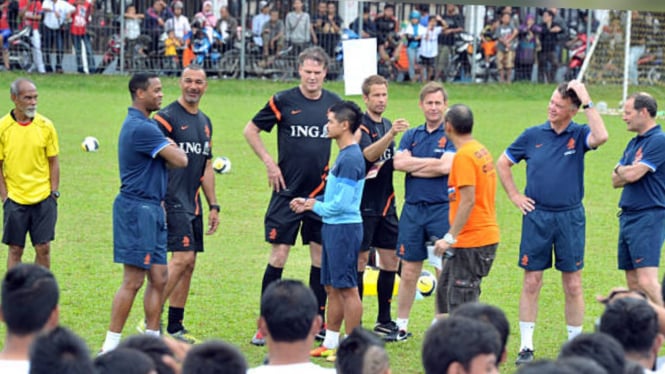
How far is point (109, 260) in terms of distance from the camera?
508 inches

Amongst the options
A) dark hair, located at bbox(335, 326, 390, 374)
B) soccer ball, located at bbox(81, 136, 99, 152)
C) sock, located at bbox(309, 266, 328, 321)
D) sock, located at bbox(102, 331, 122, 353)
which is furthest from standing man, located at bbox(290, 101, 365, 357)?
soccer ball, located at bbox(81, 136, 99, 152)

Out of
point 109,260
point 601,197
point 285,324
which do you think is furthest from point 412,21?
point 285,324

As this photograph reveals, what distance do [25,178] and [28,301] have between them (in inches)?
224

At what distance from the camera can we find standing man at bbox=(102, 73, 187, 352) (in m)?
9.04

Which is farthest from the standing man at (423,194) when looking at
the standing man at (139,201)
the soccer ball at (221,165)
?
the soccer ball at (221,165)

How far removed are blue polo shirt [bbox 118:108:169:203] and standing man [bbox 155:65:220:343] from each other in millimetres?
659

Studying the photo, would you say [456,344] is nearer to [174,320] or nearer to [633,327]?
[633,327]

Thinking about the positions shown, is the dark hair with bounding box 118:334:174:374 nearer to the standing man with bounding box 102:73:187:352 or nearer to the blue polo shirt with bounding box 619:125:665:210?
the standing man with bounding box 102:73:187:352

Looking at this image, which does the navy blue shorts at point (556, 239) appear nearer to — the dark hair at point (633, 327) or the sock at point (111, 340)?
the sock at point (111, 340)

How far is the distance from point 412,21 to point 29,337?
27768 millimetres

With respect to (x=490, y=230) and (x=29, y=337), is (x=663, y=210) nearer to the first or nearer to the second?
(x=490, y=230)

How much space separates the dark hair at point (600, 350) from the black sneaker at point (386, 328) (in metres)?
5.05

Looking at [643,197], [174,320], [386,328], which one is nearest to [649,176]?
[643,197]

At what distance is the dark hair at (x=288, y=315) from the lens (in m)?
5.45
